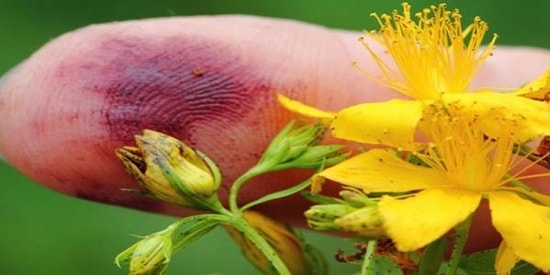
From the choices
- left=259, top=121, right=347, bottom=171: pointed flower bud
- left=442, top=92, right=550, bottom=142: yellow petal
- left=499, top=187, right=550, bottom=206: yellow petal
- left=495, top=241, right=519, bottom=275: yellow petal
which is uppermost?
left=442, top=92, right=550, bottom=142: yellow petal

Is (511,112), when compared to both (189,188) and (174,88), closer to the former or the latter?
(189,188)

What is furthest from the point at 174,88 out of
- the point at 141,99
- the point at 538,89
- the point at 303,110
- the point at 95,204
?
the point at 95,204

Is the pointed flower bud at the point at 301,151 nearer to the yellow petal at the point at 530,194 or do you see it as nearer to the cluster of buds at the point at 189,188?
the cluster of buds at the point at 189,188

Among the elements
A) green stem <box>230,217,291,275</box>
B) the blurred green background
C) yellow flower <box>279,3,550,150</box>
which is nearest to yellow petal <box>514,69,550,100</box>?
yellow flower <box>279,3,550,150</box>

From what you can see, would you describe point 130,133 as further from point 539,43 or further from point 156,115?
point 539,43

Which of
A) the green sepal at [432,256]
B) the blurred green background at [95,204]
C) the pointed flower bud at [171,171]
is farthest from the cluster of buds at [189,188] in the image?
the blurred green background at [95,204]

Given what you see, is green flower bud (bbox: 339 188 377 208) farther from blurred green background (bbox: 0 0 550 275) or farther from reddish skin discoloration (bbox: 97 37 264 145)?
blurred green background (bbox: 0 0 550 275)

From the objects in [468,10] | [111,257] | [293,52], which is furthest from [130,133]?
[468,10]
